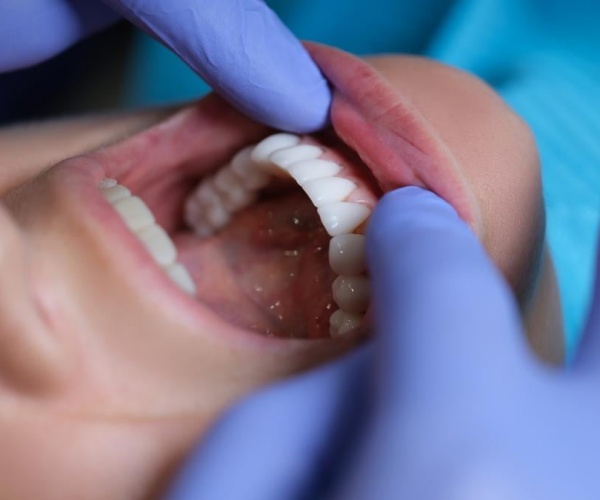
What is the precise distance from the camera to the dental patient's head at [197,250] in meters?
0.67

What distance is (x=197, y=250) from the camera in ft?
3.49

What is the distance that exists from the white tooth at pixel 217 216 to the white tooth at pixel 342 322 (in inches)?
10.8

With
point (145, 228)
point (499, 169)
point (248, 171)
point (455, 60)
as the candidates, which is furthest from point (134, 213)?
point (455, 60)

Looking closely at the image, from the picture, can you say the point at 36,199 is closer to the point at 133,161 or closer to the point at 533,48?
the point at 133,161

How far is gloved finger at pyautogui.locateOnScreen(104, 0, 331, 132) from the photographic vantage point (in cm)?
80

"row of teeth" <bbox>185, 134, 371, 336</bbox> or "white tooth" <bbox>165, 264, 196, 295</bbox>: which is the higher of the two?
"row of teeth" <bbox>185, 134, 371, 336</bbox>

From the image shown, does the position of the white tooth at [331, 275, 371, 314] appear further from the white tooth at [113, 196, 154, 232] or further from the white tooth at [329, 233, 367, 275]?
the white tooth at [113, 196, 154, 232]

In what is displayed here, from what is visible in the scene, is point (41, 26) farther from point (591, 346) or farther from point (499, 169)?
point (591, 346)

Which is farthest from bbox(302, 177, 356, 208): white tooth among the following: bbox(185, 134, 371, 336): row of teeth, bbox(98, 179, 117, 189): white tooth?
bbox(98, 179, 117, 189): white tooth

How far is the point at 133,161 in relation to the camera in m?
0.93

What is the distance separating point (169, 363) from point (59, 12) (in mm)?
494

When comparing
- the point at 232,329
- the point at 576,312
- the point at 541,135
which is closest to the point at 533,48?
the point at 541,135

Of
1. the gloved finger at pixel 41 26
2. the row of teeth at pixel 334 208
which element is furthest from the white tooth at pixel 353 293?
the gloved finger at pixel 41 26

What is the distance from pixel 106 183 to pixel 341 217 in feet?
0.87
